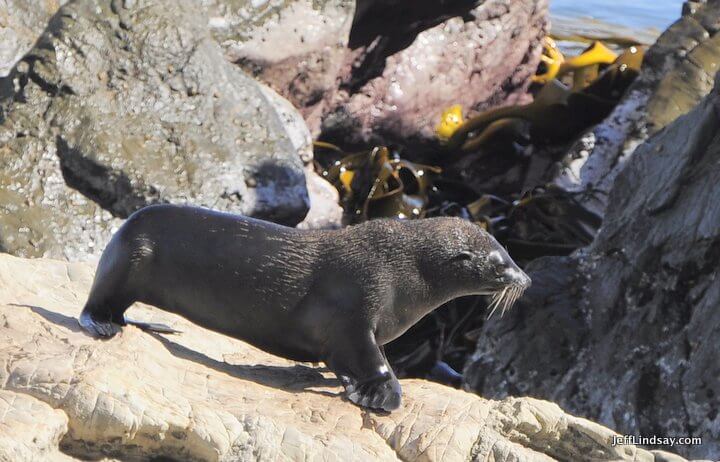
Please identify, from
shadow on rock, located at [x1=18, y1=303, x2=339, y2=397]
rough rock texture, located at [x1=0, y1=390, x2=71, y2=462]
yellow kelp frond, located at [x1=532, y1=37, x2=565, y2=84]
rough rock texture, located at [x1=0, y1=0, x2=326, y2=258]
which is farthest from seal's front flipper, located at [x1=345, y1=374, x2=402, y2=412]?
yellow kelp frond, located at [x1=532, y1=37, x2=565, y2=84]

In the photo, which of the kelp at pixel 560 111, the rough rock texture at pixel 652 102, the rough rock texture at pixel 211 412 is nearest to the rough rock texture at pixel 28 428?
the rough rock texture at pixel 211 412

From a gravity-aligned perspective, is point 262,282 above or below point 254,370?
above

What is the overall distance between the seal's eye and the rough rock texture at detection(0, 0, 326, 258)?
3.27 metres

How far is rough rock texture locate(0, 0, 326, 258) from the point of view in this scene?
8609mm

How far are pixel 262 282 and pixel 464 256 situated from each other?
38.9 inches

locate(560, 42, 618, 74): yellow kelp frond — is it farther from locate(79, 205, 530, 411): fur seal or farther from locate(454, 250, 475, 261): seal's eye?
locate(79, 205, 530, 411): fur seal

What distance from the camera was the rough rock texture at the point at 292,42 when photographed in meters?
10.6

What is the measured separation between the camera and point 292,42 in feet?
35.6

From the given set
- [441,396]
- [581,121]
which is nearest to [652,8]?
[581,121]

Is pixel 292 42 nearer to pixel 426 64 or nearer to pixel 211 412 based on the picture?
pixel 426 64

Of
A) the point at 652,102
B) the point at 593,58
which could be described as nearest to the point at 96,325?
the point at 652,102

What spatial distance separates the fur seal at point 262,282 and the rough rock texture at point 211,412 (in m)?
0.16

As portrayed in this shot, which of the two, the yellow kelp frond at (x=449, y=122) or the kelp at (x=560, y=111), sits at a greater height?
the kelp at (x=560, y=111)

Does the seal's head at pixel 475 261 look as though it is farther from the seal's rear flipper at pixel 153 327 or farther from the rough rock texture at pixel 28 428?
the rough rock texture at pixel 28 428
